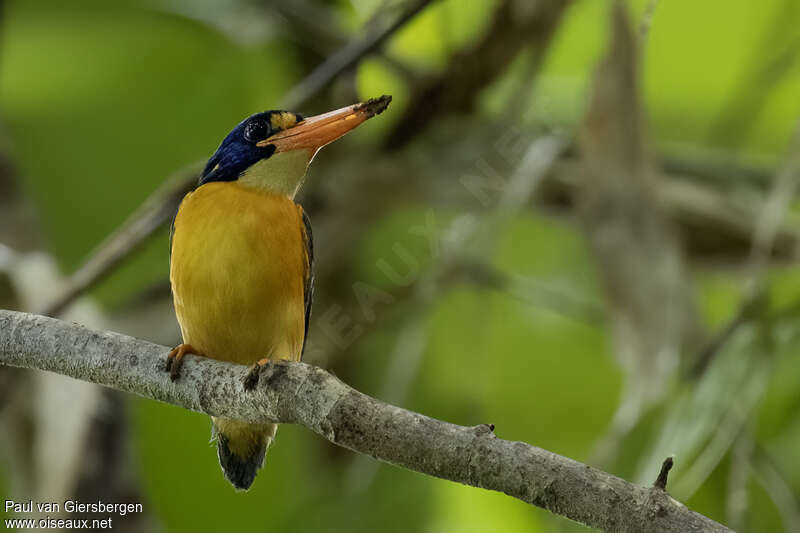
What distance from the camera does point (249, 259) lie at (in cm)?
224

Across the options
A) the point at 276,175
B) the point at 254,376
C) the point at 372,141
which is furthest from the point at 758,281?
the point at 254,376

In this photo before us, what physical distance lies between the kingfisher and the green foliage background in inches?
60.2

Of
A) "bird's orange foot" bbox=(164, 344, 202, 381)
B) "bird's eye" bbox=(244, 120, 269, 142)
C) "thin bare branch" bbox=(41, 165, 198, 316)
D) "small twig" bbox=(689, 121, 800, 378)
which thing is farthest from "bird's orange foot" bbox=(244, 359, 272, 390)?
"small twig" bbox=(689, 121, 800, 378)

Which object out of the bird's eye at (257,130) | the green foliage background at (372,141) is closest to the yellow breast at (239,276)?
the bird's eye at (257,130)

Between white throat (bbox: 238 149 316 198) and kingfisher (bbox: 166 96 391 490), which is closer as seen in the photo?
kingfisher (bbox: 166 96 391 490)

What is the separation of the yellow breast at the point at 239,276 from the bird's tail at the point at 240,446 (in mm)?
174

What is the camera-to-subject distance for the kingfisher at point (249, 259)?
2234 mm

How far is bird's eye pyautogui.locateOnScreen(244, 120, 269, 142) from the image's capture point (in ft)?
7.91

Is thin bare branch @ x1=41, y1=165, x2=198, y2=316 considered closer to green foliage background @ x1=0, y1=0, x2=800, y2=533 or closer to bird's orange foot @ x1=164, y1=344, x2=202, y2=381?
bird's orange foot @ x1=164, y1=344, x2=202, y2=381

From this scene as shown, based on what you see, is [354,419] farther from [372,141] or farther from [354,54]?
[372,141]

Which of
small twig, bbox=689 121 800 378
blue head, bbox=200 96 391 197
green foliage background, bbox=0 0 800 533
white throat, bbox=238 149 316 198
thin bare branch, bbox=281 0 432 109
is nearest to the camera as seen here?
blue head, bbox=200 96 391 197

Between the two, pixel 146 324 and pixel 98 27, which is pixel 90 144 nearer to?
pixel 98 27

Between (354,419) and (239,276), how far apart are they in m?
0.85

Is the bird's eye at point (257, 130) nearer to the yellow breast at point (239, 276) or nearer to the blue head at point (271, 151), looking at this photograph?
the blue head at point (271, 151)
